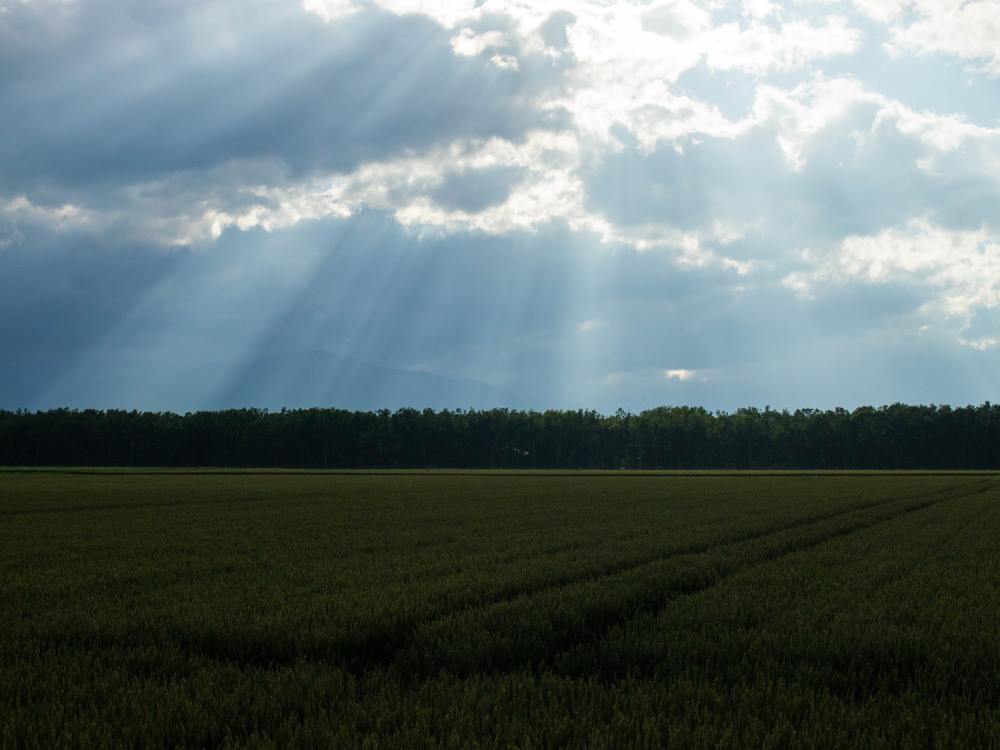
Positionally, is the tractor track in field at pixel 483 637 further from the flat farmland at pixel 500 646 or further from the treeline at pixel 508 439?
the treeline at pixel 508 439

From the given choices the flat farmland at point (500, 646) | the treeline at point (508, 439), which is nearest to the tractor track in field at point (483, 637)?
the flat farmland at point (500, 646)

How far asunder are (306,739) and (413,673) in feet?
→ 6.15

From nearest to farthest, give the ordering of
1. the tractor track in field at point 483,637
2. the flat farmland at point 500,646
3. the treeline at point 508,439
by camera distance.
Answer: the flat farmland at point 500,646, the tractor track in field at point 483,637, the treeline at point 508,439

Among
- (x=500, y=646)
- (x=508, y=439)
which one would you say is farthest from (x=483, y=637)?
(x=508, y=439)

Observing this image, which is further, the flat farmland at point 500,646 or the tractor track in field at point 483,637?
the tractor track in field at point 483,637

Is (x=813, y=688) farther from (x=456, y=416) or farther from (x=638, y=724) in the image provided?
(x=456, y=416)

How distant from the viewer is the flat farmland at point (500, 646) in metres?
5.09

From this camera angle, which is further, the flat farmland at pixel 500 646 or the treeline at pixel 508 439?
the treeline at pixel 508 439

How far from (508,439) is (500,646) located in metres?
184

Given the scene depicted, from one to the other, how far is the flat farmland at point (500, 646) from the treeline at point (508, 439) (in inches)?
6654

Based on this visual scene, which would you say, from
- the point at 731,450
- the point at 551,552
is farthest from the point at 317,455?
the point at 551,552

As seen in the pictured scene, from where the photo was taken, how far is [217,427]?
17588 cm

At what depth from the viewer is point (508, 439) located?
19088cm

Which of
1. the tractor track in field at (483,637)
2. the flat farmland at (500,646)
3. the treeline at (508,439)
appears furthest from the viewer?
the treeline at (508,439)
